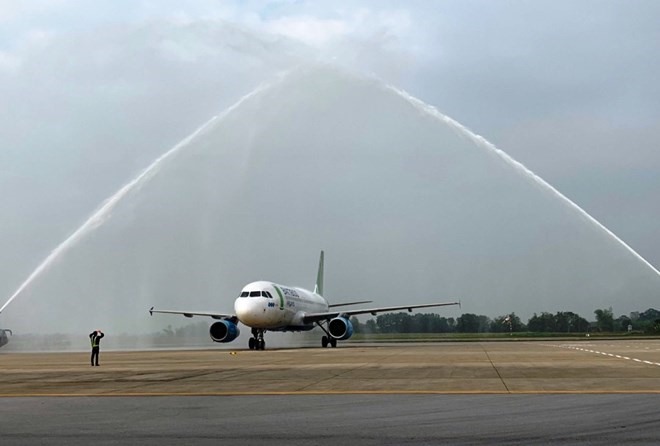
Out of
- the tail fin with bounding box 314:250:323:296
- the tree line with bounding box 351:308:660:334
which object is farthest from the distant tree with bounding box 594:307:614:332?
the tail fin with bounding box 314:250:323:296

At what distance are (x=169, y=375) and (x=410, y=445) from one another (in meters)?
15.2

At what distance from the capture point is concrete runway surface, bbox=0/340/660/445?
34.7 ft

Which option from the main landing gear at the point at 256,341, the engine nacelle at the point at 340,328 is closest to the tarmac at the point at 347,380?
the main landing gear at the point at 256,341

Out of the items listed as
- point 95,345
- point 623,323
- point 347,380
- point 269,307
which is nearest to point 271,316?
point 269,307

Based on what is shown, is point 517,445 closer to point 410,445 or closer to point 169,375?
point 410,445

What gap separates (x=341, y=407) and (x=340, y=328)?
4202cm

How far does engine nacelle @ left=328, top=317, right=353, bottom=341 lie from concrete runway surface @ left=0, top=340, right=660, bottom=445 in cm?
3187

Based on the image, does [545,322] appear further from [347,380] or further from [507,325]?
[347,380]

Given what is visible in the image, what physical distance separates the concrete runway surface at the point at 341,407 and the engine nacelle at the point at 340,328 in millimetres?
31865

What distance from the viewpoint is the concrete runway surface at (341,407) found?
10570 millimetres

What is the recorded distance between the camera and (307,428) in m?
11.3

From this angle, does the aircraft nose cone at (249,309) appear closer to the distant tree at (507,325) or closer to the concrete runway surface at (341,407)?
the concrete runway surface at (341,407)

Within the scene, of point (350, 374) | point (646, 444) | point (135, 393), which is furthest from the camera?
point (350, 374)

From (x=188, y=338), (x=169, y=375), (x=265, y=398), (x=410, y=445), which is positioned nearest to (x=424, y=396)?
(x=265, y=398)
